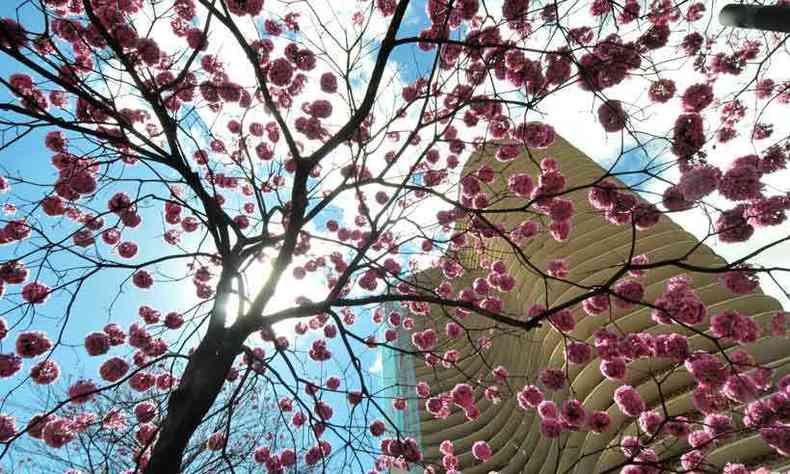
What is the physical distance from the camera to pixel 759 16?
1.97m

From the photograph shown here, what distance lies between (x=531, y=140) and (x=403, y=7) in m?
2.94

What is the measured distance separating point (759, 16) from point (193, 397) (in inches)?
172

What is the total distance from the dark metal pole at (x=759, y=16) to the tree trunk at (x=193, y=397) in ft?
13.9

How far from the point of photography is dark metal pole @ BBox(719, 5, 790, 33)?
1.95m

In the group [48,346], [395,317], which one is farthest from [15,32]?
[395,317]

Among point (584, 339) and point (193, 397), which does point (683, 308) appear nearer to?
point (193, 397)

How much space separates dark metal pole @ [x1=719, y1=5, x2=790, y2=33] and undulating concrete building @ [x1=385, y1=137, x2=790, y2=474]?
7.55ft

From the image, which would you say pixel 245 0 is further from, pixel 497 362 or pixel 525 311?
pixel 497 362

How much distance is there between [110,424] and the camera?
5.75 meters

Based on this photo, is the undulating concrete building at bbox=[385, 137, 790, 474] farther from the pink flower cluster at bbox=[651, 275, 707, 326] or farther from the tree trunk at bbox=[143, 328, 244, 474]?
the tree trunk at bbox=[143, 328, 244, 474]

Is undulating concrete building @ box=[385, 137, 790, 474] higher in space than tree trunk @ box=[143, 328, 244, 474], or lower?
higher

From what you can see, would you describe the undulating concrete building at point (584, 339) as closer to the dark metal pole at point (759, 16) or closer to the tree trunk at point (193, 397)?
the dark metal pole at point (759, 16)

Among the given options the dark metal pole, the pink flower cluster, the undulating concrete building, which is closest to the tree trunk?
the undulating concrete building

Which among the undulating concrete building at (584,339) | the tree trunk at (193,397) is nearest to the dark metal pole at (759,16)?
the undulating concrete building at (584,339)
